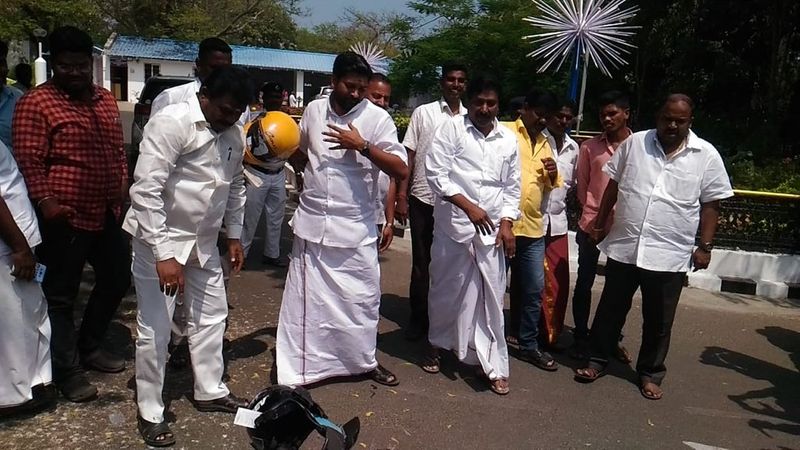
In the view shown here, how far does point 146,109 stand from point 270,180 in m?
4.04

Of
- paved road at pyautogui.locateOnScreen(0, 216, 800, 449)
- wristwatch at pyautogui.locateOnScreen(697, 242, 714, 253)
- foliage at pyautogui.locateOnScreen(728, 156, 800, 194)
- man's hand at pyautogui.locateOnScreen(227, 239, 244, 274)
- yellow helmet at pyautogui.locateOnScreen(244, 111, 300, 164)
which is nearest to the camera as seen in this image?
paved road at pyautogui.locateOnScreen(0, 216, 800, 449)

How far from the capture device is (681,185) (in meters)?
4.24

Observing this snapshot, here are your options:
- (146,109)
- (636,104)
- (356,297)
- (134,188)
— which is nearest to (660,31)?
(636,104)

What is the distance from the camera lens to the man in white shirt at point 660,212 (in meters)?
4.24

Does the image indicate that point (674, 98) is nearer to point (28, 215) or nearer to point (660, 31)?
point (28, 215)

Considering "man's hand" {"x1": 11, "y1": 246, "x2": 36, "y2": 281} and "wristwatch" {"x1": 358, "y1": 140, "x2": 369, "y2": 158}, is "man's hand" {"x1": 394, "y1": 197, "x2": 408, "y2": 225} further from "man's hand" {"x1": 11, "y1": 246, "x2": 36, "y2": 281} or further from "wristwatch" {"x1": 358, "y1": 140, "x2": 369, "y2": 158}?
"man's hand" {"x1": 11, "y1": 246, "x2": 36, "y2": 281}

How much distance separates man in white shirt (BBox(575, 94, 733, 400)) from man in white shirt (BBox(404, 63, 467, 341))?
4.30ft

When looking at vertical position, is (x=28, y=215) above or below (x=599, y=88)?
below

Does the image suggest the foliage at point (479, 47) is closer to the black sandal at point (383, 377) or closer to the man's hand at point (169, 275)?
the black sandal at point (383, 377)

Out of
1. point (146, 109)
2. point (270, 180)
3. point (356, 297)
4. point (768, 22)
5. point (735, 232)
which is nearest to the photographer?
point (356, 297)

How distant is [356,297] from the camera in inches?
164

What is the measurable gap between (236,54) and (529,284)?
37.8 m

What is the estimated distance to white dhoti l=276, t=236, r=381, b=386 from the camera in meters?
4.12

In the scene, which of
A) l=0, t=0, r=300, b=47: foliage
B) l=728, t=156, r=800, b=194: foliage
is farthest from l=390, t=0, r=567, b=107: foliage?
l=0, t=0, r=300, b=47: foliage
